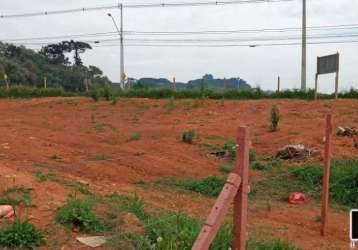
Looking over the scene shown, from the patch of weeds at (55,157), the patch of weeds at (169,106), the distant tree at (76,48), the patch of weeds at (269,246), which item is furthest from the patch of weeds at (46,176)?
the distant tree at (76,48)

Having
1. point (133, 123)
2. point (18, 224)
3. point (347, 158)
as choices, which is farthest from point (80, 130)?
point (18, 224)

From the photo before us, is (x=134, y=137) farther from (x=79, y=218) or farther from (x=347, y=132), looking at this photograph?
(x=79, y=218)

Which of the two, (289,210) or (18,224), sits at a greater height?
(18,224)

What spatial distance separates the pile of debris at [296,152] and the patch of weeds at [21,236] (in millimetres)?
6021

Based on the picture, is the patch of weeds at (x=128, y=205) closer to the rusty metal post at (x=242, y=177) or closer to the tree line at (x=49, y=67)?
the rusty metal post at (x=242, y=177)

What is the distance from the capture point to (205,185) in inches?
301

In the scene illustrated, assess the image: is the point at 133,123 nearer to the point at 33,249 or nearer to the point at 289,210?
the point at 289,210

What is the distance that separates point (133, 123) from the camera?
14.0m

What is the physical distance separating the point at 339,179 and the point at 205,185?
1932 mm

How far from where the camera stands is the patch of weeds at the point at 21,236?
4.24 m

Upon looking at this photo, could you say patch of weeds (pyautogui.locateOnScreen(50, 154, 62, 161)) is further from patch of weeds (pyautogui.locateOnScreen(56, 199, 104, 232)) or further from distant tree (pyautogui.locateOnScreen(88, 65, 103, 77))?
distant tree (pyautogui.locateOnScreen(88, 65, 103, 77))

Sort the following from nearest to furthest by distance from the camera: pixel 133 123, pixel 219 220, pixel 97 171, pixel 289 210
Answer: pixel 219 220 < pixel 289 210 < pixel 97 171 < pixel 133 123

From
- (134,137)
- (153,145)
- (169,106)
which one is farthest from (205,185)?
(169,106)

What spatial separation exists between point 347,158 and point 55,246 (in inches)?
249
